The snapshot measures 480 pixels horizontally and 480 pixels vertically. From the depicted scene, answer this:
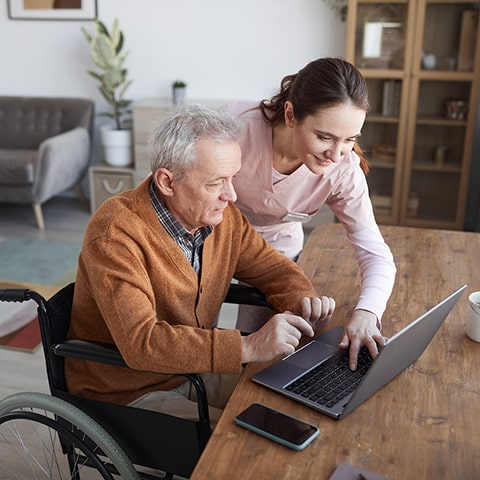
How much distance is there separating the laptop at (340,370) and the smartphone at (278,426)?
0.21 feet

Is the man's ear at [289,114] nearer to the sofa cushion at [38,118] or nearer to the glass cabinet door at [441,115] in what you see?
the glass cabinet door at [441,115]

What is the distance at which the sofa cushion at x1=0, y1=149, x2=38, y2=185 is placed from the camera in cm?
434

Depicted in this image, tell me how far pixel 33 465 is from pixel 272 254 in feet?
3.57

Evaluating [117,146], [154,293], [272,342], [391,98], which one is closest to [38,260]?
[117,146]

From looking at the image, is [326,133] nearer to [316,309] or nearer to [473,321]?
[316,309]

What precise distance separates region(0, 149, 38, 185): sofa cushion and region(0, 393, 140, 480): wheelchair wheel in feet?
7.87

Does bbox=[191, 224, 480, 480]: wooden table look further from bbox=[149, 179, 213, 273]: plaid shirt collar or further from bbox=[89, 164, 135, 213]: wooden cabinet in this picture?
bbox=[89, 164, 135, 213]: wooden cabinet

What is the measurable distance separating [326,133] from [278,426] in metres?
0.69

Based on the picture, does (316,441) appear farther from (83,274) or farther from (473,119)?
(473,119)

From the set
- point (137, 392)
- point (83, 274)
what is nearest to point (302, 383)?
point (137, 392)

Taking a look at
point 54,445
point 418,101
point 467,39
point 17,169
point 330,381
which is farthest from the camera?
point 17,169

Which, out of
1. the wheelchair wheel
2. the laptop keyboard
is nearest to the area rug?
the wheelchair wheel

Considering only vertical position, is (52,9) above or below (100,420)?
above

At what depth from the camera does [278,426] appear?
1.08 meters
